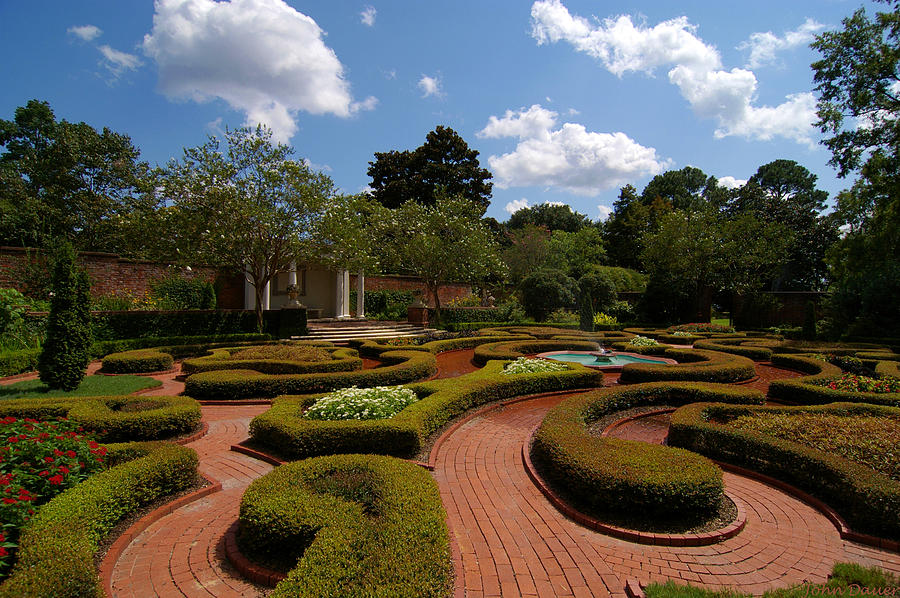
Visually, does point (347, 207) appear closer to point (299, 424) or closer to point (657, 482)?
point (299, 424)

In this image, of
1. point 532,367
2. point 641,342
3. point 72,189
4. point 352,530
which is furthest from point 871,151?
point 72,189

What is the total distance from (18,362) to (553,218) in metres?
49.0

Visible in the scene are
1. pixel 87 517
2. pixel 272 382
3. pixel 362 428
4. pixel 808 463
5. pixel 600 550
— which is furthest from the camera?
pixel 272 382

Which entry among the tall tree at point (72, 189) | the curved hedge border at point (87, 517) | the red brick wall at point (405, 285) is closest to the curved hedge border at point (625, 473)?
the curved hedge border at point (87, 517)

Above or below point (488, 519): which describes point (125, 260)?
above

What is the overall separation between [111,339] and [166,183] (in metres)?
5.23

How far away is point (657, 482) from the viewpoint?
3.89m

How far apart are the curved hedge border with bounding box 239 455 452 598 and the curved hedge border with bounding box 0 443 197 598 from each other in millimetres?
1028

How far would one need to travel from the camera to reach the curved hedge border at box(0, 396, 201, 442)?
5.43 meters

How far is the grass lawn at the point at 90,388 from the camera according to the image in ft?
24.1

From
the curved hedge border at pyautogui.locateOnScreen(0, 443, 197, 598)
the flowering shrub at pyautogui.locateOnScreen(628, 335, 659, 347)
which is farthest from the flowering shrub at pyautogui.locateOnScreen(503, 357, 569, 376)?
the curved hedge border at pyautogui.locateOnScreen(0, 443, 197, 598)

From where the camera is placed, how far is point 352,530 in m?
2.99

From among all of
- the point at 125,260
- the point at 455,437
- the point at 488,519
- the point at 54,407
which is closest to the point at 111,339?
the point at 125,260

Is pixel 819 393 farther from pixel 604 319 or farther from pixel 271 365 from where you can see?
pixel 604 319
